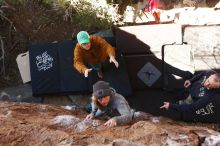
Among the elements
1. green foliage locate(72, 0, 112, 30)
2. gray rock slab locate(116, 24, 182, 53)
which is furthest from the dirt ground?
gray rock slab locate(116, 24, 182, 53)

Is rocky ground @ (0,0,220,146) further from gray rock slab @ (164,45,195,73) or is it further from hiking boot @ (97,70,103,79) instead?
gray rock slab @ (164,45,195,73)

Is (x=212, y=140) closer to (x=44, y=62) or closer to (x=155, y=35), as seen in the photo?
(x=155, y=35)

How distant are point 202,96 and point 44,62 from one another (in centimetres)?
217

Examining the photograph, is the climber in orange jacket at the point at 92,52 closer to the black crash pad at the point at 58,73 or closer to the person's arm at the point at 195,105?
the black crash pad at the point at 58,73

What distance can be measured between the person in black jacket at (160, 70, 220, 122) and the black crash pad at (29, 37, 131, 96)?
1075mm

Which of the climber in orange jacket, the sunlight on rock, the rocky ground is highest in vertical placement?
the climber in orange jacket

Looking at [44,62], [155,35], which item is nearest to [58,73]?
[44,62]

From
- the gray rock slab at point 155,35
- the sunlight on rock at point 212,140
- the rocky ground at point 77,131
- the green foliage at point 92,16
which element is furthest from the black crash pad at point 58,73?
the sunlight on rock at point 212,140

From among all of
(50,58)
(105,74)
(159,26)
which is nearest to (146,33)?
(159,26)

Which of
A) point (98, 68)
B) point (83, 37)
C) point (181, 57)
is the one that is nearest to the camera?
point (83, 37)

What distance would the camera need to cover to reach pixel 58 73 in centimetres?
517

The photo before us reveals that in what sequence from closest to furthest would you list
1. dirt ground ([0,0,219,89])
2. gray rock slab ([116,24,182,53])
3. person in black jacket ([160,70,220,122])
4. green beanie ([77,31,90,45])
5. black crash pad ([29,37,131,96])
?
1. person in black jacket ([160,70,220,122])
2. green beanie ([77,31,90,45])
3. black crash pad ([29,37,131,96])
4. gray rock slab ([116,24,182,53])
5. dirt ground ([0,0,219,89])

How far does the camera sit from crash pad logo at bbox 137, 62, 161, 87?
5.20 m

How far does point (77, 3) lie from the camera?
17.9ft
